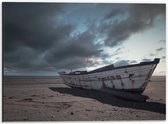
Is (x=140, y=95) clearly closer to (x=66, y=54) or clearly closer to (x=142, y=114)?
(x=142, y=114)

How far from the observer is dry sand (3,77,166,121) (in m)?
2.88

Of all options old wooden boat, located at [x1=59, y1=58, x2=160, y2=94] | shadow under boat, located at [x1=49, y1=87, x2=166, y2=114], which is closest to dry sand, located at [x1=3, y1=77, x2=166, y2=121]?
shadow under boat, located at [x1=49, y1=87, x2=166, y2=114]

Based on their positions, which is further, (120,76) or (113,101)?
(120,76)

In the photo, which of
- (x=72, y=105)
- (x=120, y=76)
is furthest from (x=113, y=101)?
(x=72, y=105)

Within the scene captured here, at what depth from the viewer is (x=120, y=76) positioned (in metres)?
3.21

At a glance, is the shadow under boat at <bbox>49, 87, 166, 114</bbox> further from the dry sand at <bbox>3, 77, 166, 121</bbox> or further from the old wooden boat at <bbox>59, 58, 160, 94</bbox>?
the old wooden boat at <bbox>59, 58, 160, 94</bbox>

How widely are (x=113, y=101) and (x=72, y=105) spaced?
1.80ft

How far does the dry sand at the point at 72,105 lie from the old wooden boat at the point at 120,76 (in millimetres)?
110

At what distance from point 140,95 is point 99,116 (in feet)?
2.16

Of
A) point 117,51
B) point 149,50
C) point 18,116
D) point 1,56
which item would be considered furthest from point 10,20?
point 149,50

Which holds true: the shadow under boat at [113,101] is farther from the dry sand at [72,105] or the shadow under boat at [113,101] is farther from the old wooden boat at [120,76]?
the old wooden boat at [120,76]

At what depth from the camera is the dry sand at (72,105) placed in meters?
2.88

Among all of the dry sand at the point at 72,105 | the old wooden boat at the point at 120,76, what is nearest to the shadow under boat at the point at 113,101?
the dry sand at the point at 72,105

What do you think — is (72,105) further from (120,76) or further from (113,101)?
(120,76)
